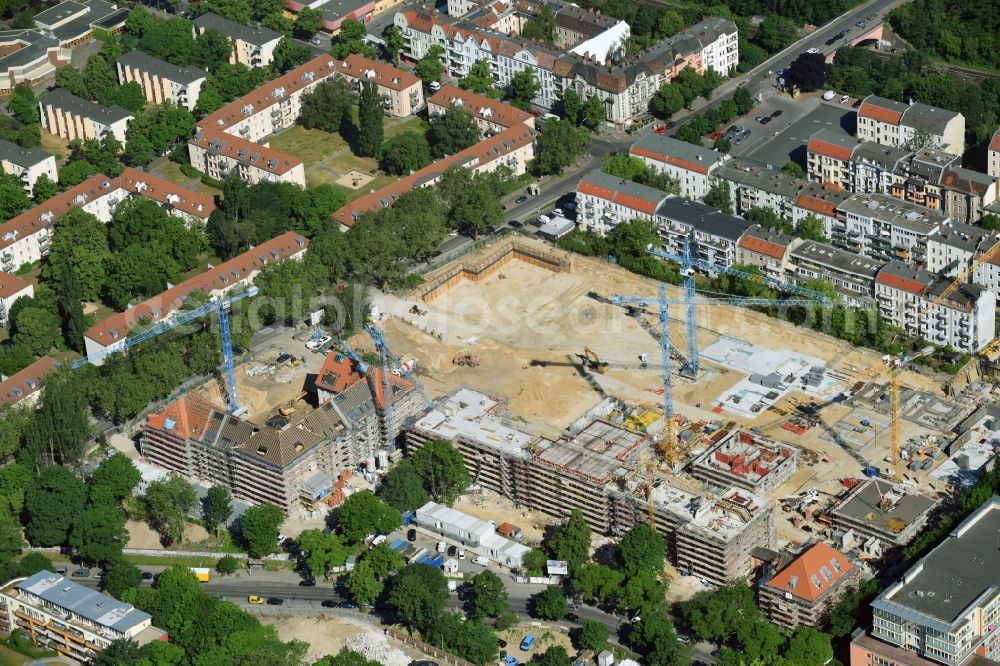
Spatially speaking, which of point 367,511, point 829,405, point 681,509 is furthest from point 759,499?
point 367,511

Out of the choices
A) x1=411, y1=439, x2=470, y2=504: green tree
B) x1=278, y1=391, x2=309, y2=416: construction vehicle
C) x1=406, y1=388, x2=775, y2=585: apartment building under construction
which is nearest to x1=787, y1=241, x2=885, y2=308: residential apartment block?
x1=406, y1=388, x2=775, y2=585: apartment building under construction

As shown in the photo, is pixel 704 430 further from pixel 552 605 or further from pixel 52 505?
pixel 52 505

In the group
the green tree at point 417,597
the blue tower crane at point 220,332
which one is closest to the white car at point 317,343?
the blue tower crane at point 220,332

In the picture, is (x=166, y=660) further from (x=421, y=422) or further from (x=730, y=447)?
(x=730, y=447)

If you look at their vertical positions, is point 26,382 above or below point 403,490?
above

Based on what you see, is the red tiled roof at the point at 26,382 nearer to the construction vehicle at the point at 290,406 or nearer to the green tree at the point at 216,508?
the construction vehicle at the point at 290,406

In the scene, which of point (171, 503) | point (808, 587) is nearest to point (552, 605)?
point (808, 587)

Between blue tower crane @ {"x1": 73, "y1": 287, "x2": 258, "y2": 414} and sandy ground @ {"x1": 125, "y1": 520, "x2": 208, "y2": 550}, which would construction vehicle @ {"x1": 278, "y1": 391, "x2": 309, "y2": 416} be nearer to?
blue tower crane @ {"x1": 73, "y1": 287, "x2": 258, "y2": 414}
